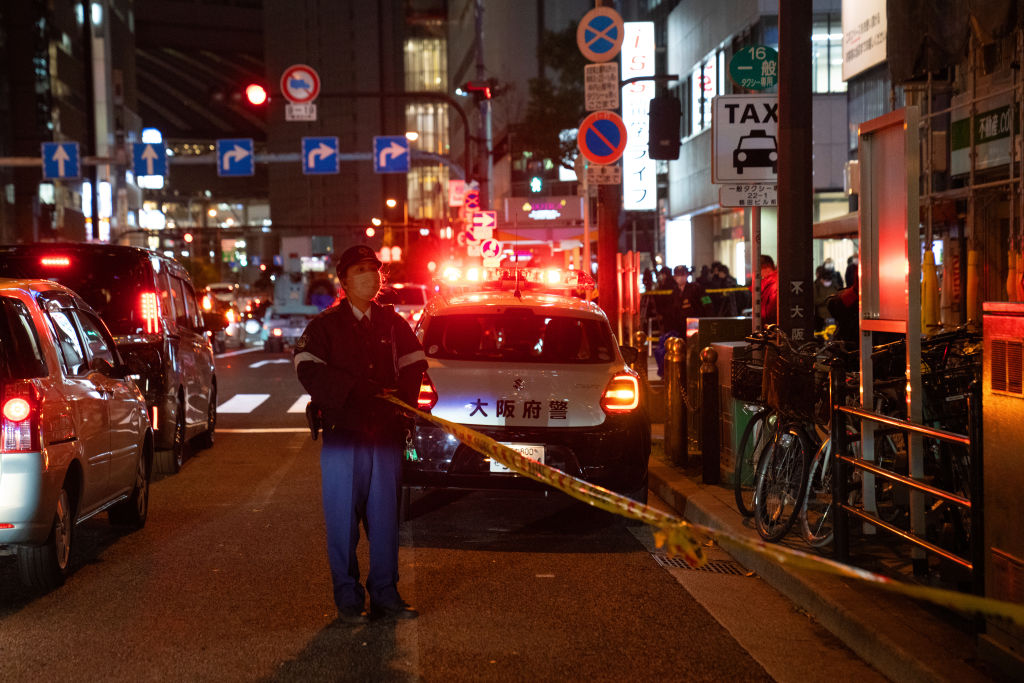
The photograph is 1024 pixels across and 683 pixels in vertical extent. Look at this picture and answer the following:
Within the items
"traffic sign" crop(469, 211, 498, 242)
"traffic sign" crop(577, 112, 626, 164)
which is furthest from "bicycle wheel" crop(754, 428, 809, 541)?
"traffic sign" crop(469, 211, 498, 242)

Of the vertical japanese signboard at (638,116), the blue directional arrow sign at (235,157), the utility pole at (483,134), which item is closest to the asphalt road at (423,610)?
the blue directional arrow sign at (235,157)

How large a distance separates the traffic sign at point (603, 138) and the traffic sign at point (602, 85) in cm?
53

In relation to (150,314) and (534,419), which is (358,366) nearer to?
(534,419)

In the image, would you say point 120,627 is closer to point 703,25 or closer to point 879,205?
point 879,205

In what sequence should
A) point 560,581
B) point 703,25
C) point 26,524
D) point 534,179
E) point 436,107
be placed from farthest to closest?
1. point 436,107
2. point 703,25
3. point 534,179
4. point 560,581
5. point 26,524

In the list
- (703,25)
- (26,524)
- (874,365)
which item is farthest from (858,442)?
(703,25)

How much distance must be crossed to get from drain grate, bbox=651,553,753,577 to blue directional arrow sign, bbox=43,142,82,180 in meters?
29.8

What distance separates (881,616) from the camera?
5.51 metres

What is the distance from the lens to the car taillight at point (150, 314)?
10664mm

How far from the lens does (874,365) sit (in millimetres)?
7266

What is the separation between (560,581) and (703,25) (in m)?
30.0

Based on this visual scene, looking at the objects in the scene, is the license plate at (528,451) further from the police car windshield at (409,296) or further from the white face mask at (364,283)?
the police car windshield at (409,296)

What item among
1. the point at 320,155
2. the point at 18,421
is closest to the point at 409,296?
the point at 320,155

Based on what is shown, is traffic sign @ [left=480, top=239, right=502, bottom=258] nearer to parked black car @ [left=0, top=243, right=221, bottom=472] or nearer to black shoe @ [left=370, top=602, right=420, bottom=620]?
parked black car @ [left=0, top=243, right=221, bottom=472]
